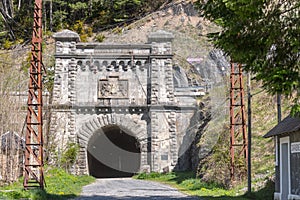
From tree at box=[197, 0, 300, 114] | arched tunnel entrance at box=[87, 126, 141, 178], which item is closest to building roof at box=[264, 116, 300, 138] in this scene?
tree at box=[197, 0, 300, 114]

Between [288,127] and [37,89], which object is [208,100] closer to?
[37,89]

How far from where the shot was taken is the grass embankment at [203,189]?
53.0 ft

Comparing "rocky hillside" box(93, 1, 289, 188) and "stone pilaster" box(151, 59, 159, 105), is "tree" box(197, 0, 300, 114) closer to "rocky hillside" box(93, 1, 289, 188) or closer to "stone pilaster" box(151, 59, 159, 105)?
"rocky hillside" box(93, 1, 289, 188)

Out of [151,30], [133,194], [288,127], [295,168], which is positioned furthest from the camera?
[151,30]

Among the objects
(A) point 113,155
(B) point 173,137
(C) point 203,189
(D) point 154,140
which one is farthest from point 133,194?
(A) point 113,155

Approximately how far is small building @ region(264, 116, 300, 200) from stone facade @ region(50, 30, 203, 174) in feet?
46.1

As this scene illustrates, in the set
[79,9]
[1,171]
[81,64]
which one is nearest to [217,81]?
[81,64]

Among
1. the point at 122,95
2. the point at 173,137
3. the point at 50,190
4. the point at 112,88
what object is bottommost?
the point at 50,190

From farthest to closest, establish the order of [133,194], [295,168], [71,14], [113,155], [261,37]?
[71,14]
[113,155]
[133,194]
[295,168]
[261,37]

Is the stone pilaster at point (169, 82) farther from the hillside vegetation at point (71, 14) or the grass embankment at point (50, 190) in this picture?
the hillside vegetation at point (71, 14)

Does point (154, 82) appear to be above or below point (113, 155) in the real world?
above

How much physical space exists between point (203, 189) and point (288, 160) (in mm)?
5702

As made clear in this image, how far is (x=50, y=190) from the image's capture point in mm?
17734

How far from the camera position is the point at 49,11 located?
5388 centimetres
